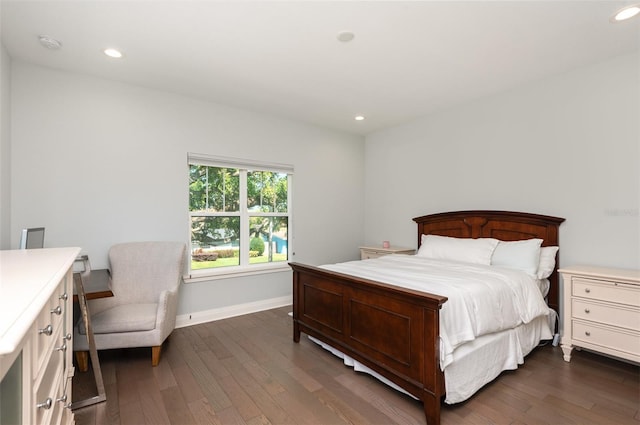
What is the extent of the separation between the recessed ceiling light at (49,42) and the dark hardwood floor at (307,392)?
2595 millimetres

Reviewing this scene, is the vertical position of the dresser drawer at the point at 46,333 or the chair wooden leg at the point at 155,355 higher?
the dresser drawer at the point at 46,333

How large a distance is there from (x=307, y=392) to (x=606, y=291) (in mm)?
2410

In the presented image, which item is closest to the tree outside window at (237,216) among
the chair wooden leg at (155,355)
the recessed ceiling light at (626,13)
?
the chair wooden leg at (155,355)

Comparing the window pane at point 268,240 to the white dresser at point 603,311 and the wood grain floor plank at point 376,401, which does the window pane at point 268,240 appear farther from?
the white dresser at point 603,311

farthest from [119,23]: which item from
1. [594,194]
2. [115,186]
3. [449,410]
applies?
[594,194]

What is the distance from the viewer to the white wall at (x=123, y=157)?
2877 millimetres

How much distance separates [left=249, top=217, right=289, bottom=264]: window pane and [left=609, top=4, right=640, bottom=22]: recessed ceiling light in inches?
146

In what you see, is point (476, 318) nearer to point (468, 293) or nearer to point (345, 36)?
point (468, 293)

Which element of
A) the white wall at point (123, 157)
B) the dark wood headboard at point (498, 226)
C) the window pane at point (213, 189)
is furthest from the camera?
the window pane at point (213, 189)

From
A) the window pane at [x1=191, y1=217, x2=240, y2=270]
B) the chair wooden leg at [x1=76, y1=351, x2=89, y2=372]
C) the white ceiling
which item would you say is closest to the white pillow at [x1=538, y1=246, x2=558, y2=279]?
the white ceiling

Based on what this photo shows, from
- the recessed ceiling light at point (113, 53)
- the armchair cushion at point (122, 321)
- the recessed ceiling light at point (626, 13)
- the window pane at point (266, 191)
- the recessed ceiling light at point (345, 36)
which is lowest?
the armchair cushion at point (122, 321)

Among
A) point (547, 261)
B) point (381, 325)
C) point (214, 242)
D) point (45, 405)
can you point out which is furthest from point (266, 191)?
point (45, 405)

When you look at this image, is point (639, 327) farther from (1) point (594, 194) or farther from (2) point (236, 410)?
(2) point (236, 410)

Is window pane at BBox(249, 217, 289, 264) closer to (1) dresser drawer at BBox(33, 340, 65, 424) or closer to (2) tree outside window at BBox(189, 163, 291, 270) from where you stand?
(2) tree outside window at BBox(189, 163, 291, 270)
